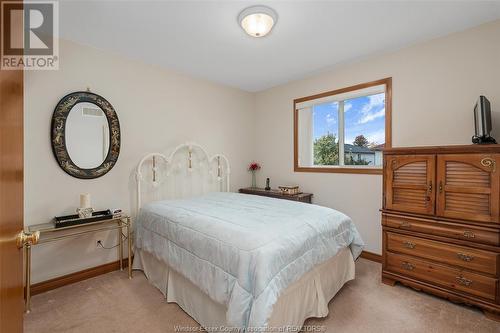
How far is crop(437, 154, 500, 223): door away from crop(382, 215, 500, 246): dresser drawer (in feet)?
0.29

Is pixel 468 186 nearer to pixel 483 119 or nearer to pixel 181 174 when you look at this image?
pixel 483 119

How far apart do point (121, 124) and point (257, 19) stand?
1950 millimetres

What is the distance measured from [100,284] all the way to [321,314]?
222 centimetres

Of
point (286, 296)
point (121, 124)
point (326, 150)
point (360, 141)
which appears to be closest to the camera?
point (286, 296)

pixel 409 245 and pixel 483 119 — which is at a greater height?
pixel 483 119

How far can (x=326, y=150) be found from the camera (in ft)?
11.8

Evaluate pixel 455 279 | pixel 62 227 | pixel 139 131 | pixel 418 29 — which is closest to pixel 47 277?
pixel 62 227

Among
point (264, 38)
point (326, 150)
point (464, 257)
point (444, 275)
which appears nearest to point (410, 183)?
point (464, 257)

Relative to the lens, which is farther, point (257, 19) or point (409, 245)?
point (409, 245)

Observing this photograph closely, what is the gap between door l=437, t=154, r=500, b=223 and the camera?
6.05ft

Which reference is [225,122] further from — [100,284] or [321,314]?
[321,314]

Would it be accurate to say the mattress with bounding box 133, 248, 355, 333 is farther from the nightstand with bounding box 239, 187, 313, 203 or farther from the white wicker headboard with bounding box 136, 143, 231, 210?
the nightstand with bounding box 239, 187, 313, 203

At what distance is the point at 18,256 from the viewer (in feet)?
2.71

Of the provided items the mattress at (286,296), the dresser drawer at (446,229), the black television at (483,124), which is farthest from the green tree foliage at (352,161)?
the mattress at (286,296)
